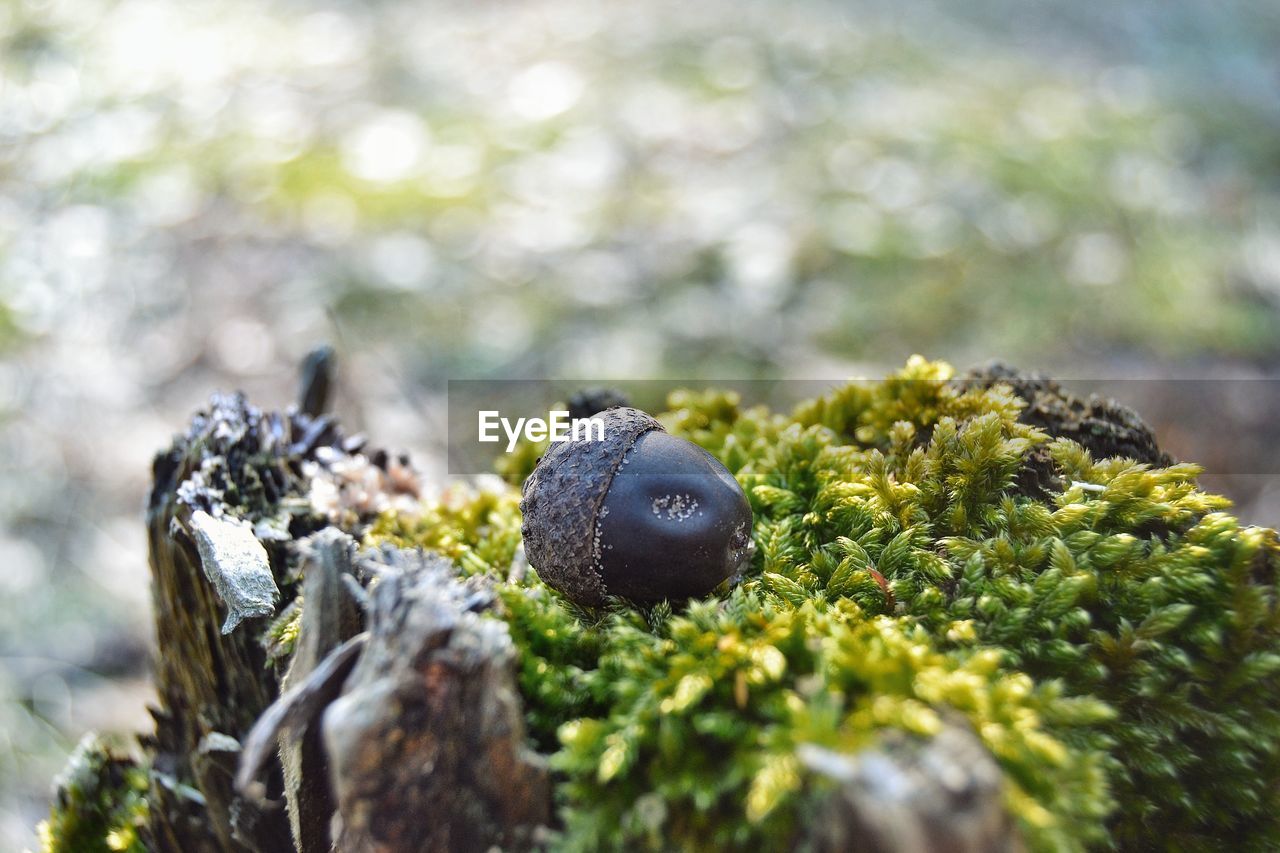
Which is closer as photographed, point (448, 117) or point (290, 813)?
point (290, 813)

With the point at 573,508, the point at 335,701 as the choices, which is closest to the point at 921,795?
the point at 573,508

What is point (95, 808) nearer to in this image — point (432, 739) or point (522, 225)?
point (432, 739)

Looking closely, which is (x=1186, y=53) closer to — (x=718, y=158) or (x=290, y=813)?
(x=718, y=158)

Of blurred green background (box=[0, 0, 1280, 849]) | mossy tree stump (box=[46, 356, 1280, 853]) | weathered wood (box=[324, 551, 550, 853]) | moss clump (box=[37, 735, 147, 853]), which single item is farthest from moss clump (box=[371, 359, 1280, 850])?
blurred green background (box=[0, 0, 1280, 849])

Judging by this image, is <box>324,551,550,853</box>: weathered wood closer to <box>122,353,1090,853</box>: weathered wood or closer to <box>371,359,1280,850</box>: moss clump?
<box>122,353,1090,853</box>: weathered wood

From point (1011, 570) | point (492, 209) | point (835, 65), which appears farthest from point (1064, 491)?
point (835, 65)

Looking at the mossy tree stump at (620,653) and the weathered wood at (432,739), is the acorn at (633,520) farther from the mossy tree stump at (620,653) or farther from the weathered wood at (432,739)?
the weathered wood at (432,739)
